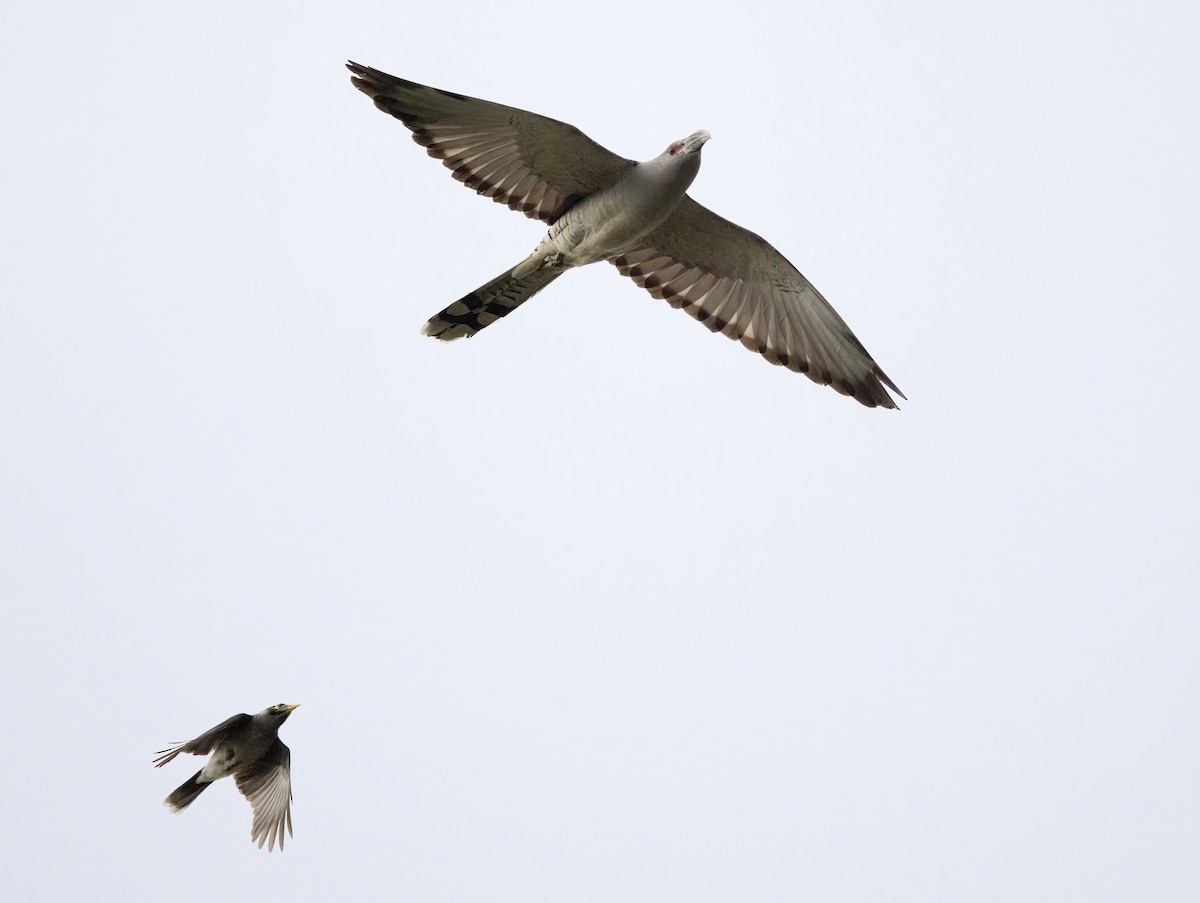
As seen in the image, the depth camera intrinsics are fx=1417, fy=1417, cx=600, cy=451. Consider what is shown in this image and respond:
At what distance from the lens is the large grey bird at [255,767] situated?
15.1m

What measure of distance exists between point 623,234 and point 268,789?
7305 millimetres

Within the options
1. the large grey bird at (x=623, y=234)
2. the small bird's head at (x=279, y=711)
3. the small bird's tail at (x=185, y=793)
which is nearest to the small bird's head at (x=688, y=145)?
the large grey bird at (x=623, y=234)

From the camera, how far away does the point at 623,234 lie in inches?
569

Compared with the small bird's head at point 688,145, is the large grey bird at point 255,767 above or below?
below

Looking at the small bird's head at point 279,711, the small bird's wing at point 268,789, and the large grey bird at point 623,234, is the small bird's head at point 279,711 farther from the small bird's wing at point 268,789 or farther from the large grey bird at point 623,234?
the large grey bird at point 623,234

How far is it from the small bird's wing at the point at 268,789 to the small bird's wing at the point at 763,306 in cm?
672

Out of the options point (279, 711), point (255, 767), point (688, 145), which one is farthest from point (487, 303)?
point (255, 767)

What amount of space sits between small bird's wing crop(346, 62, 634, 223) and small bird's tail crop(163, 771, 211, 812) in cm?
702

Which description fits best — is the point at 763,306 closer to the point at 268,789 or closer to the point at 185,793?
the point at 268,789

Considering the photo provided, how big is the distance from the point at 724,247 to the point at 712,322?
36.5 inches

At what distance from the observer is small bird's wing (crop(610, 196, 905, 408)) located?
15.7 metres

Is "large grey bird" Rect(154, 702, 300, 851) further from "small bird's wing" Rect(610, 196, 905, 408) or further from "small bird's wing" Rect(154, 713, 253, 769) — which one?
"small bird's wing" Rect(610, 196, 905, 408)

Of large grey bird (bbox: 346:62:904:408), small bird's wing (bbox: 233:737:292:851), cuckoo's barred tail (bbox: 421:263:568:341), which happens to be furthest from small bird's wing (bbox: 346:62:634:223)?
small bird's wing (bbox: 233:737:292:851)

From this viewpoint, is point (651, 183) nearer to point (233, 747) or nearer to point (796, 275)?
point (796, 275)
